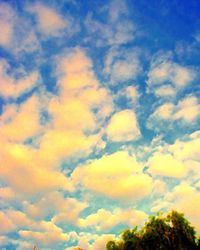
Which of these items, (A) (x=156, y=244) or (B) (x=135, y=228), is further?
(B) (x=135, y=228)

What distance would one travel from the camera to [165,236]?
1395 inches

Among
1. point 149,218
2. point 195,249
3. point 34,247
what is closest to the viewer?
point 195,249

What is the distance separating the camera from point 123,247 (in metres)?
37.3

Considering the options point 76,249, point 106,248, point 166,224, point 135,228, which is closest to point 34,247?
point 76,249

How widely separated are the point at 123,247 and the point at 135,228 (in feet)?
8.28

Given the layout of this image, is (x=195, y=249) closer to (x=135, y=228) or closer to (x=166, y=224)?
(x=166, y=224)

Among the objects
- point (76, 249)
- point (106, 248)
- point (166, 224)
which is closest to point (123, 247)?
point (106, 248)

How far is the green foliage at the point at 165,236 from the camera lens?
3480 centimetres

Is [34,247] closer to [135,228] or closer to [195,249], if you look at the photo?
[135,228]

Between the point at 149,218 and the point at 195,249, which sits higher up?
the point at 149,218

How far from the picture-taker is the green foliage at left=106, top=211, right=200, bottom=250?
34797 mm

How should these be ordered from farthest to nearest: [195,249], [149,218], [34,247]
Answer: [34,247] < [149,218] < [195,249]

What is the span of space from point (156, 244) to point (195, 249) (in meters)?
4.08

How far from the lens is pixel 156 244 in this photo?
116 ft
